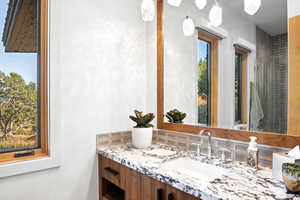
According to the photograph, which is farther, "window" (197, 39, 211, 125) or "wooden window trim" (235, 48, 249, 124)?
"window" (197, 39, 211, 125)

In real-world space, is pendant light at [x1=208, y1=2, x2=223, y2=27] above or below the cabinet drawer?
above

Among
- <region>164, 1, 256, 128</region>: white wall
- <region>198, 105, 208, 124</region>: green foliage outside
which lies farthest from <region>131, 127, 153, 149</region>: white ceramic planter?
<region>198, 105, 208, 124</region>: green foliage outside

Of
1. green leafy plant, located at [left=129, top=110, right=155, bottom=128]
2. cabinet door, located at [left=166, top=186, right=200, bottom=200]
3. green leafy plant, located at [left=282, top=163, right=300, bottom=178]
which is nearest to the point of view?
green leafy plant, located at [left=282, top=163, right=300, bottom=178]

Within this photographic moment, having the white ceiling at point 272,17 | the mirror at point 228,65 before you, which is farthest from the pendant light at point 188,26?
the white ceiling at point 272,17

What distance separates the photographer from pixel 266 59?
1.25 m

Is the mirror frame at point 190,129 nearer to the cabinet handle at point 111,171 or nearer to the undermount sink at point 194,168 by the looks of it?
the undermount sink at point 194,168

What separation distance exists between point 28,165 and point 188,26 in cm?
157

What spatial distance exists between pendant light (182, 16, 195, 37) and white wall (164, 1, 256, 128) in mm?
34

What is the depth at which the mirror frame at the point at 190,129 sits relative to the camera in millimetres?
1151

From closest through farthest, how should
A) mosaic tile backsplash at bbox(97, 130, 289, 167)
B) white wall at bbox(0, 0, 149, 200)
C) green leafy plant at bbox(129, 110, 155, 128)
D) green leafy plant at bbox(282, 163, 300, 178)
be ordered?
1. green leafy plant at bbox(282, 163, 300, 178)
2. mosaic tile backsplash at bbox(97, 130, 289, 167)
3. white wall at bbox(0, 0, 149, 200)
4. green leafy plant at bbox(129, 110, 155, 128)

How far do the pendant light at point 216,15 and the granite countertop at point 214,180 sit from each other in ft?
3.21

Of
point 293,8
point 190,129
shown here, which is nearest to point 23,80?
point 190,129

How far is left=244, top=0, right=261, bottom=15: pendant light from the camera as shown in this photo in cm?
124

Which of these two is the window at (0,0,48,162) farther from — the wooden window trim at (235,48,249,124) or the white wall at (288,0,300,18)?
the white wall at (288,0,300,18)
